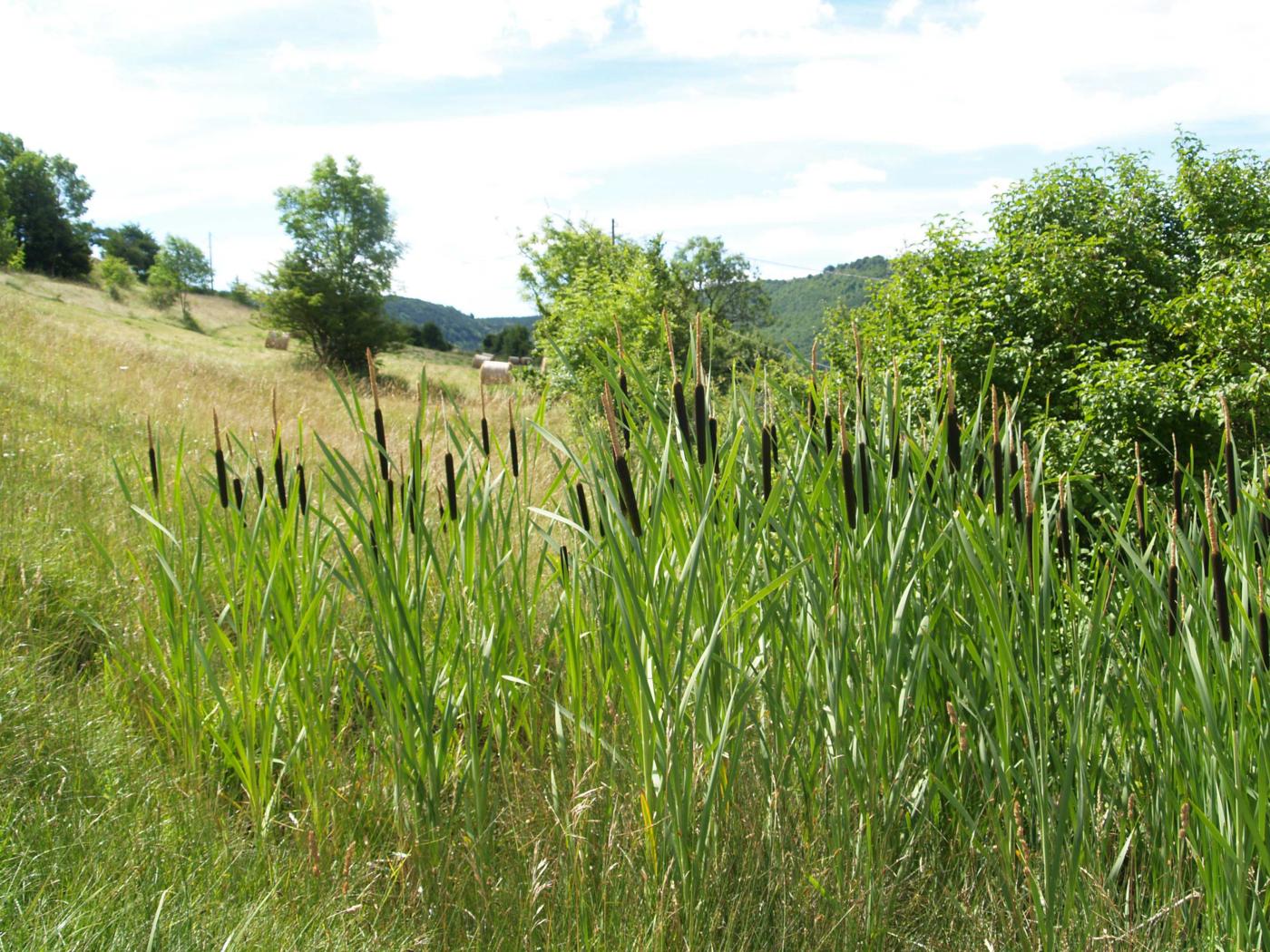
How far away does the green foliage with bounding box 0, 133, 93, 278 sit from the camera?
47.6m

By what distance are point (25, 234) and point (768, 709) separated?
196 feet

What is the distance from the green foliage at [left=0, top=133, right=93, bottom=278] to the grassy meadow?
52.0 metres

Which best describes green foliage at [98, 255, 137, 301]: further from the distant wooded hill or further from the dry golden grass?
the distant wooded hill

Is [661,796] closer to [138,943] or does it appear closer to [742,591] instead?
[742,591]

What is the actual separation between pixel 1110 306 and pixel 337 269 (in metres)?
23.9

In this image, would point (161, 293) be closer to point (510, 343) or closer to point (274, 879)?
point (510, 343)

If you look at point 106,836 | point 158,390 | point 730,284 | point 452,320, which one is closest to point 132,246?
point 730,284

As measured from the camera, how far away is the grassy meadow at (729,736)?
1398 mm

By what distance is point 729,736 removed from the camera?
1.59 metres

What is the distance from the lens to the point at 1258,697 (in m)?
1.44

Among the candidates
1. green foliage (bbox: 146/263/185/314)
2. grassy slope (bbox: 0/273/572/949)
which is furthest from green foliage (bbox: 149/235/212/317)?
grassy slope (bbox: 0/273/572/949)

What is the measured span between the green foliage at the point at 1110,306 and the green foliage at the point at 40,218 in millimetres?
45613

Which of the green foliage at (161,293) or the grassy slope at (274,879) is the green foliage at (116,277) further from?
the grassy slope at (274,879)

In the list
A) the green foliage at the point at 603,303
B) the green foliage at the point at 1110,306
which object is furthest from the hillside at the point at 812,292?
the green foliage at the point at 1110,306
